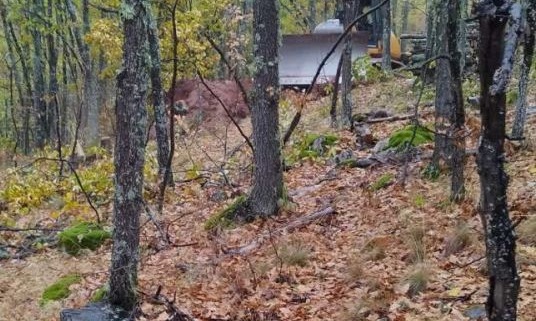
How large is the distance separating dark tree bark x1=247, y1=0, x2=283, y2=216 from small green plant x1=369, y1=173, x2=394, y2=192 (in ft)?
4.70

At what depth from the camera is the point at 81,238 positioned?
825 cm

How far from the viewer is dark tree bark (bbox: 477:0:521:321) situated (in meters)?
2.66

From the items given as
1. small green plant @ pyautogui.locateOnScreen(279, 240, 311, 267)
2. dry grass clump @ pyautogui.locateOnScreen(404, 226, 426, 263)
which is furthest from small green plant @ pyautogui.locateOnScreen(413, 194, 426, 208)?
small green plant @ pyautogui.locateOnScreen(279, 240, 311, 267)

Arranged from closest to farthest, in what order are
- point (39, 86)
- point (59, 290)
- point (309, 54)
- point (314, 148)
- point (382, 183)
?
point (59, 290), point (382, 183), point (314, 148), point (309, 54), point (39, 86)

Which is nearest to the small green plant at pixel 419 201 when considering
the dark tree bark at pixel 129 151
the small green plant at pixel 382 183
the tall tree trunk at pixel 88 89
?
the small green plant at pixel 382 183

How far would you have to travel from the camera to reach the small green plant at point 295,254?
618 cm

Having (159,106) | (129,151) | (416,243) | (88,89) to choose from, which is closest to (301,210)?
(416,243)

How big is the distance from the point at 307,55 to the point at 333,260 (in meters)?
14.7

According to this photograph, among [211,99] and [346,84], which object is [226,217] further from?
[211,99]

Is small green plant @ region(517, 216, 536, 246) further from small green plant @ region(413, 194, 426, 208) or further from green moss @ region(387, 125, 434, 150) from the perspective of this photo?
green moss @ region(387, 125, 434, 150)

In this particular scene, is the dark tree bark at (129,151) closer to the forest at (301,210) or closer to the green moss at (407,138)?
the forest at (301,210)

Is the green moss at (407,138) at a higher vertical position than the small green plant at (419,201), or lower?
higher

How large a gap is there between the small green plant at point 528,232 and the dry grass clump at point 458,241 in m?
0.45

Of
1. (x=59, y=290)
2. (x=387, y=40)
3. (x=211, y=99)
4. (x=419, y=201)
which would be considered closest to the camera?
(x=59, y=290)
